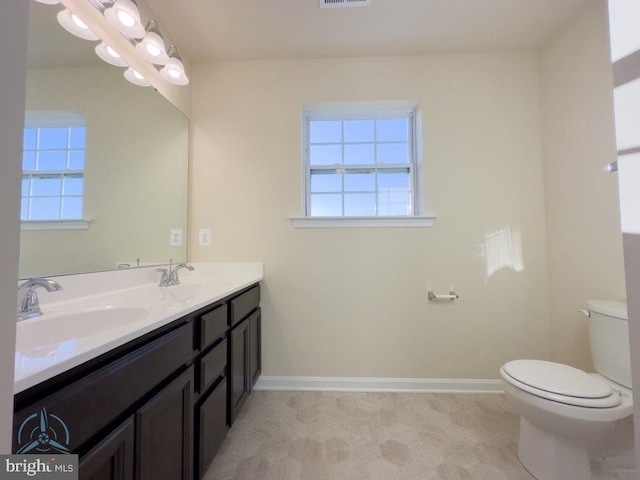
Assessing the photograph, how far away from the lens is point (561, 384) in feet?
3.58

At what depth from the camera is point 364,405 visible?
161 centimetres

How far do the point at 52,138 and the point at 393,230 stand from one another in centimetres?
181

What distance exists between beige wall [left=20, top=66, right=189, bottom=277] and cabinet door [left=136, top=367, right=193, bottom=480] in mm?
671

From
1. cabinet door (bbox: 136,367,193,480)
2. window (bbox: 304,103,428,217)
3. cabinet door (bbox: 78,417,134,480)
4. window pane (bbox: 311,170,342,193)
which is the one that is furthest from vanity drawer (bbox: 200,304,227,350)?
window pane (bbox: 311,170,342,193)

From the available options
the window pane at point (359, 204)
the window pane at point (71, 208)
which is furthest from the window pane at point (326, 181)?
the window pane at point (71, 208)

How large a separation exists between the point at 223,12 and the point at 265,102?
0.53m

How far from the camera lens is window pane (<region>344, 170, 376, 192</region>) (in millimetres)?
1969

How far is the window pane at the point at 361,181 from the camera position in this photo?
77.5 inches

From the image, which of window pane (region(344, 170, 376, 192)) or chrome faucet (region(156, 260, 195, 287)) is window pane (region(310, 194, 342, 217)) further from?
chrome faucet (region(156, 260, 195, 287))

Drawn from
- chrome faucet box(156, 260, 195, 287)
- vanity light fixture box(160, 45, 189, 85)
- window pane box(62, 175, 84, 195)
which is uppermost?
vanity light fixture box(160, 45, 189, 85)

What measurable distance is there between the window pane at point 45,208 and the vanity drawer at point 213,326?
0.70 meters

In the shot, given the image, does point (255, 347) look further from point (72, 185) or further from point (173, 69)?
point (173, 69)

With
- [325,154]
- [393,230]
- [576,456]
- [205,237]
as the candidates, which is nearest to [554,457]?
[576,456]

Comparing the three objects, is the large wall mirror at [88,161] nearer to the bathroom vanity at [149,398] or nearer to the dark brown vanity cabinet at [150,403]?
the bathroom vanity at [149,398]
